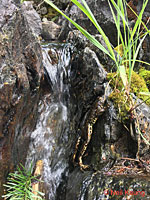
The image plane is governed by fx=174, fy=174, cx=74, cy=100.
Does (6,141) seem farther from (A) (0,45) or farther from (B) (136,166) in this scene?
(B) (136,166)

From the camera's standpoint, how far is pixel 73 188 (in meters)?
2.07

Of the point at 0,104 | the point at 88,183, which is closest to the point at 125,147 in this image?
the point at 88,183

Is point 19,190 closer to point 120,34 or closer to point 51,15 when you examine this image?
point 120,34

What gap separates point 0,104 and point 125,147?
157cm

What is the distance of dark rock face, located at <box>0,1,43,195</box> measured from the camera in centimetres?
151

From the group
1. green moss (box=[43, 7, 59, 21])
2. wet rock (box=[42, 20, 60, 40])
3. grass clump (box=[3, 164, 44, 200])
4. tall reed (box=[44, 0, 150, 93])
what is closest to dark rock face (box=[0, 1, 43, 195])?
grass clump (box=[3, 164, 44, 200])

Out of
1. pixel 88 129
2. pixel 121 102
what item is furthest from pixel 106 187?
pixel 121 102

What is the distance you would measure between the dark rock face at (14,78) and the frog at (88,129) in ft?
2.49

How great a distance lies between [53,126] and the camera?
2979mm

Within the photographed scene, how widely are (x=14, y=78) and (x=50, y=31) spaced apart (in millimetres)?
5056

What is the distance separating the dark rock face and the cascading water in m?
0.63

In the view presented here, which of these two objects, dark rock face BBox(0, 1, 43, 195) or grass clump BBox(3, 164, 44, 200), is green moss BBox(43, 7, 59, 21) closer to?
dark rock face BBox(0, 1, 43, 195)

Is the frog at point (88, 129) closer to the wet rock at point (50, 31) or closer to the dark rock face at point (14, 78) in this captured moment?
the dark rock face at point (14, 78)

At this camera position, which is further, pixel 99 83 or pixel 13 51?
pixel 99 83
